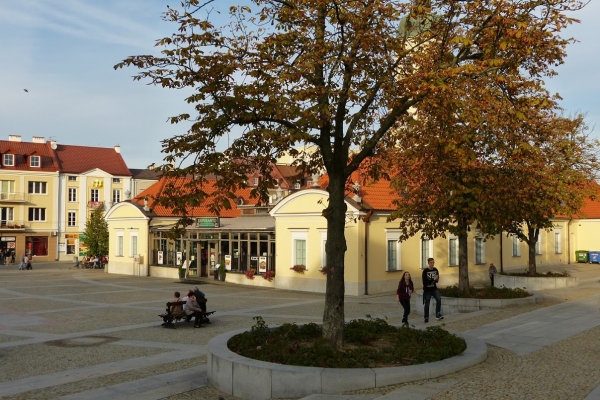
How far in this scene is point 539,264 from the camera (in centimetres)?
4219

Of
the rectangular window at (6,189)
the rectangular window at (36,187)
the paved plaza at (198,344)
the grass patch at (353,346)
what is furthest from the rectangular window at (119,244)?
the grass patch at (353,346)

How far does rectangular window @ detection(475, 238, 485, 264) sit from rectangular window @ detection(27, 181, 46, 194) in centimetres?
4681

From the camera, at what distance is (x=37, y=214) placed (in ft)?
202

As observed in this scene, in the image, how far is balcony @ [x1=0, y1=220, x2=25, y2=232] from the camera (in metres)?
59.3

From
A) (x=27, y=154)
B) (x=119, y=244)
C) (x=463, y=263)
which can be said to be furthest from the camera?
(x=27, y=154)

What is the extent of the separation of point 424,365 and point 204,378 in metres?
3.96

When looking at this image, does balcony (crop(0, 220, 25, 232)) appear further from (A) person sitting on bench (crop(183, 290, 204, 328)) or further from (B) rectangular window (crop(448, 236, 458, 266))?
(A) person sitting on bench (crop(183, 290, 204, 328))

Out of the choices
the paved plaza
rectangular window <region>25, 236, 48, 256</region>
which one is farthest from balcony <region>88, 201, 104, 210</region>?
the paved plaza

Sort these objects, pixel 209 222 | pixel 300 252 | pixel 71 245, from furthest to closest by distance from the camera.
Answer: pixel 71 245 < pixel 209 222 < pixel 300 252

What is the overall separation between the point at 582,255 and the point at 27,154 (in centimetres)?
5431

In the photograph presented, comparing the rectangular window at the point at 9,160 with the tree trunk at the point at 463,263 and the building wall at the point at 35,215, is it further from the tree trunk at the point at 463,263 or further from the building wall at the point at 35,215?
the tree trunk at the point at 463,263

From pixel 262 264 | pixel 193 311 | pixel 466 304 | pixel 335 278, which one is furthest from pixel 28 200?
pixel 335 278

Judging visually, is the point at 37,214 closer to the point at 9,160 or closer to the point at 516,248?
the point at 9,160

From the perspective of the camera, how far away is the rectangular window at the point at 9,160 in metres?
60.7
